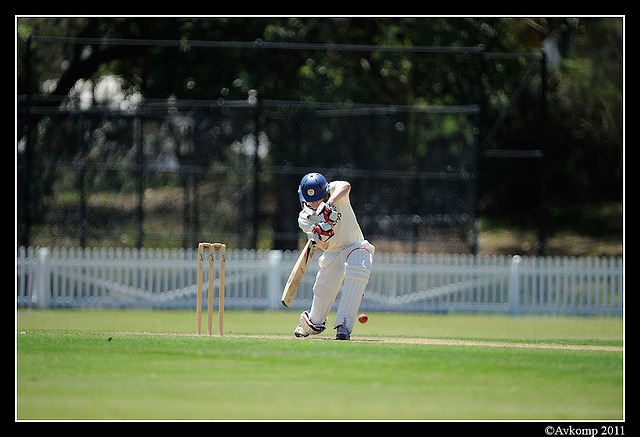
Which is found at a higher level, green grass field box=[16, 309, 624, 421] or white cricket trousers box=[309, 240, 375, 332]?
white cricket trousers box=[309, 240, 375, 332]

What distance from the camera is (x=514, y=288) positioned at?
19094 mm

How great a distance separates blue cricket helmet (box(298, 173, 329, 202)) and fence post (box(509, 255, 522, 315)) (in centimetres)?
828

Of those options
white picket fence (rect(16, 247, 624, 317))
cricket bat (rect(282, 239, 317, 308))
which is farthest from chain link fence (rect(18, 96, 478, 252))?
cricket bat (rect(282, 239, 317, 308))

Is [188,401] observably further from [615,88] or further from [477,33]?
[615,88]

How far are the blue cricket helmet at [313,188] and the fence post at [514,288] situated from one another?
828cm

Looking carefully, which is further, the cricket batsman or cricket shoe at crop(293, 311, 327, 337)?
cricket shoe at crop(293, 311, 327, 337)

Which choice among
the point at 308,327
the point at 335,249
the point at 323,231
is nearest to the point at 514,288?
the point at 308,327

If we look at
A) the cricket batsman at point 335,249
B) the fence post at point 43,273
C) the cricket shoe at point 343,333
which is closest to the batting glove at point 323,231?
the cricket batsman at point 335,249

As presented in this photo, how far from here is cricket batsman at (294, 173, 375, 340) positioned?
37.5ft

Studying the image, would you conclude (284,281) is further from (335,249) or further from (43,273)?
(335,249)

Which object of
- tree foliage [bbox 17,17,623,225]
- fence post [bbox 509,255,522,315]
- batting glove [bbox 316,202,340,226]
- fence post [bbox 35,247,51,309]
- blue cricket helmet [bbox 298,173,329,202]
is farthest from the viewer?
tree foliage [bbox 17,17,623,225]

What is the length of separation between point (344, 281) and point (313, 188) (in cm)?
100

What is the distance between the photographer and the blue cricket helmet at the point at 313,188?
11.5 metres

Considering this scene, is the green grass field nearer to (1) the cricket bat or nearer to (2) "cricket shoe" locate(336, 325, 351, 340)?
(2) "cricket shoe" locate(336, 325, 351, 340)
